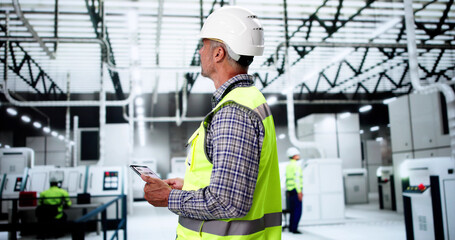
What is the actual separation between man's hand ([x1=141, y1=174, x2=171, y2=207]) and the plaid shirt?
0.05 m

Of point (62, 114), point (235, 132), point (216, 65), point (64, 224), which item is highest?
point (62, 114)

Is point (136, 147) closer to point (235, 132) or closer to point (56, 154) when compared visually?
point (56, 154)

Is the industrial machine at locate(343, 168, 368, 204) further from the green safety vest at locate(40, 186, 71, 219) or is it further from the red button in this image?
the green safety vest at locate(40, 186, 71, 219)

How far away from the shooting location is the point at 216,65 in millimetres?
1491

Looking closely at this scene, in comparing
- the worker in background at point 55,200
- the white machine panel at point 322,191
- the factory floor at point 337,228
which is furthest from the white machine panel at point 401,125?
the worker in background at point 55,200

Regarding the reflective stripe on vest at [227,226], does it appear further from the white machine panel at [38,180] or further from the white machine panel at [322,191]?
the white machine panel at [38,180]

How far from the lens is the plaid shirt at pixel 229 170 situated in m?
1.20

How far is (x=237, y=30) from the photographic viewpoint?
4.74ft

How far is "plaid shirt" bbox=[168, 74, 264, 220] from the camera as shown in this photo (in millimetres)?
1196

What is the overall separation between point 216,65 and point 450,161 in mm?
5395

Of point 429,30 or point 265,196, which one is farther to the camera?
point 429,30

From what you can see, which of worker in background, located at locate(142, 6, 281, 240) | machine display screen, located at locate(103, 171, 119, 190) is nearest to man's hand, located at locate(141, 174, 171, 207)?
worker in background, located at locate(142, 6, 281, 240)

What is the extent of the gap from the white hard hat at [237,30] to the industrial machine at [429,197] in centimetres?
527

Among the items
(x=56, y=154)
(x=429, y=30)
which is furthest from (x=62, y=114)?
Result: (x=429, y=30)
